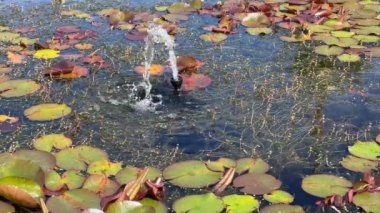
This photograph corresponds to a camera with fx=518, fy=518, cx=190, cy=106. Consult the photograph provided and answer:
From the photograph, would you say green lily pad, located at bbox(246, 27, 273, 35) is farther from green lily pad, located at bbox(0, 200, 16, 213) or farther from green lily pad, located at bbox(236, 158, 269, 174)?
green lily pad, located at bbox(0, 200, 16, 213)

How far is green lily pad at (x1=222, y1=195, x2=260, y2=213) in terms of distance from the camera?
313cm

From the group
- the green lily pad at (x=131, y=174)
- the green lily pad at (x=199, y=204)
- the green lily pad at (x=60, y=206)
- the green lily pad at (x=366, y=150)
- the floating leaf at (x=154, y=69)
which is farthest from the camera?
the floating leaf at (x=154, y=69)

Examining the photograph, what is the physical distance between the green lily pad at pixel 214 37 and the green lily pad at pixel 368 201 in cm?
316

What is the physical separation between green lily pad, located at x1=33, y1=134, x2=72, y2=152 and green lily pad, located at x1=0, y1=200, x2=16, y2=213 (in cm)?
87

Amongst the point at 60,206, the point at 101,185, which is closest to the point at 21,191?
the point at 60,206

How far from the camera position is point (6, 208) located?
2926 mm

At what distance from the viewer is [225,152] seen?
3.83 metres

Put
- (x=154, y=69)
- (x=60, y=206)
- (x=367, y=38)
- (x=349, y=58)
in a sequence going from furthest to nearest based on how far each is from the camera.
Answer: (x=367, y=38), (x=349, y=58), (x=154, y=69), (x=60, y=206)

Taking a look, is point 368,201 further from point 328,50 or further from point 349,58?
point 328,50

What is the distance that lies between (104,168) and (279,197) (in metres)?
1.19

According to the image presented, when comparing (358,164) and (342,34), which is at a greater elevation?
(342,34)

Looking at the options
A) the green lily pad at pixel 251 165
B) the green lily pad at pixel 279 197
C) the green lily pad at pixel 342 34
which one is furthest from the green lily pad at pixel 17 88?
the green lily pad at pixel 342 34

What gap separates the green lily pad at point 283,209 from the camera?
3.09 meters

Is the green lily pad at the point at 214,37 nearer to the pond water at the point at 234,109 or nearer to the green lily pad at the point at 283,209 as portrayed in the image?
the pond water at the point at 234,109
